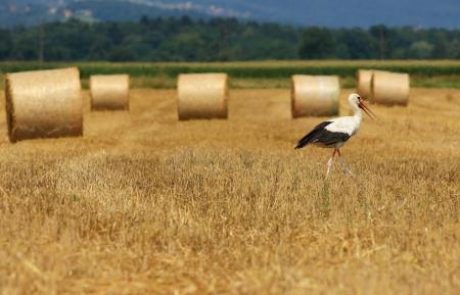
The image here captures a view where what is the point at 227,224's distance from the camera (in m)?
9.05

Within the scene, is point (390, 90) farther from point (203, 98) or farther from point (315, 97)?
point (203, 98)

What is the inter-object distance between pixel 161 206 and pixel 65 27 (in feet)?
599

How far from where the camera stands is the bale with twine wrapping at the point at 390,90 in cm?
3306

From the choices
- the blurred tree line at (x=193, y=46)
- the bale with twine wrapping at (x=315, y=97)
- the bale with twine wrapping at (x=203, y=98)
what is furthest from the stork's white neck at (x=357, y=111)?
the blurred tree line at (x=193, y=46)

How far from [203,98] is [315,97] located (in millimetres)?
3484

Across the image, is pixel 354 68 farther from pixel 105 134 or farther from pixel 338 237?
pixel 338 237

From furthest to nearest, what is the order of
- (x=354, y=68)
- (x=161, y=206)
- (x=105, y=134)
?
1. (x=354, y=68)
2. (x=105, y=134)
3. (x=161, y=206)

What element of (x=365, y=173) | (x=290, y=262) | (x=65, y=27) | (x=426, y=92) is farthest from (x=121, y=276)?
(x=65, y=27)

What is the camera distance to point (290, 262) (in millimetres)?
7539

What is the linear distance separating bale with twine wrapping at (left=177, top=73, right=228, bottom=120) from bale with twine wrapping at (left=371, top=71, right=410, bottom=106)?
27.0 feet

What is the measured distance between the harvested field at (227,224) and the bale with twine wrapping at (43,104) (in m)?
3.72

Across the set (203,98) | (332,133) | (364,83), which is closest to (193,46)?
(364,83)

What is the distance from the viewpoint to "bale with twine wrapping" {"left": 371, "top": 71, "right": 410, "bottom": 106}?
108 ft

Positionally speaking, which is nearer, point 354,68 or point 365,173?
point 365,173
